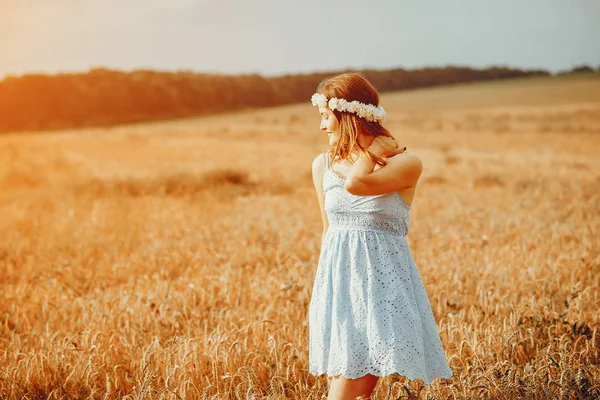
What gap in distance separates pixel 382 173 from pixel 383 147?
0.43 feet

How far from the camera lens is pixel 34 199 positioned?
38.4 ft

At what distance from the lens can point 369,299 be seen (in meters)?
3.02

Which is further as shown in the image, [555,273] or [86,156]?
[86,156]

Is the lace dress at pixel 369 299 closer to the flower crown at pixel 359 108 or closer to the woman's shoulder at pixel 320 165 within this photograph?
the woman's shoulder at pixel 320 165

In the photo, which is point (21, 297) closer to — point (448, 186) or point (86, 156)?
point (448, 186)

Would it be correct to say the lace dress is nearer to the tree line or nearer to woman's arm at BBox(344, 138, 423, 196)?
woman's arm at BBox(344, 138, 423, 196)

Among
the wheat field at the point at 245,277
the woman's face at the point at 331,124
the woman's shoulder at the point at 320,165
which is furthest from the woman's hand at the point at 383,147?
the wheat field at the point at 245,277

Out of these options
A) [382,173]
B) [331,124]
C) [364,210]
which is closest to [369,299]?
[364,210]

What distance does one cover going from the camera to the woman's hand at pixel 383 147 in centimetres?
305

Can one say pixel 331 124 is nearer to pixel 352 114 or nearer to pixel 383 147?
pixel 352 114

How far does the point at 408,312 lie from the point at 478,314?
6.75 feet

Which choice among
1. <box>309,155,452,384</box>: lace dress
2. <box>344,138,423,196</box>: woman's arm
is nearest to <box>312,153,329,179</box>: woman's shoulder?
<box>309,155,452,384</box>: lace dress

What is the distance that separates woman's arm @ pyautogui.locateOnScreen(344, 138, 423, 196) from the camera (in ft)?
9.80

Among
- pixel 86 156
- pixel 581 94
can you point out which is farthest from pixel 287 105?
pixel 86 156
